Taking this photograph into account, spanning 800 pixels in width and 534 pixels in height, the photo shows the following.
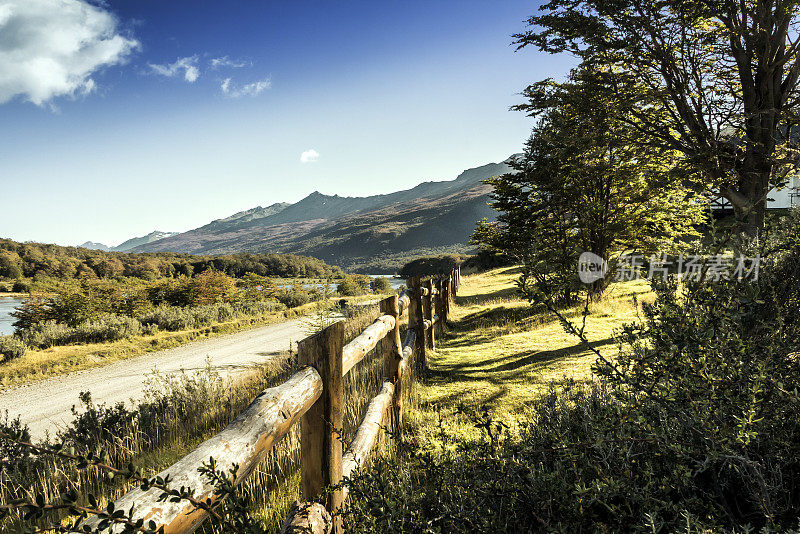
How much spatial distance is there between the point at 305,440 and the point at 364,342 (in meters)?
1.13

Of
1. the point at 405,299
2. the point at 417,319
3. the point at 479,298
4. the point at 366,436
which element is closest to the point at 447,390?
the point at 417,319

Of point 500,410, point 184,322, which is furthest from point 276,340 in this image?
point 500,410

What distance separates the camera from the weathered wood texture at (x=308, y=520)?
1.81m

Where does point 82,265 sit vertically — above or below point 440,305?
above

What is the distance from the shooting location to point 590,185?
13367mm

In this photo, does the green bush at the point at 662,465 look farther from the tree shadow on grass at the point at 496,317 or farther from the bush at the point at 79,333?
the bush at the point at 79,333

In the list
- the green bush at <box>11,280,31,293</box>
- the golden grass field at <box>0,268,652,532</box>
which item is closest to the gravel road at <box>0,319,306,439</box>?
the golden grass field at <box>0,268,652,532</box>

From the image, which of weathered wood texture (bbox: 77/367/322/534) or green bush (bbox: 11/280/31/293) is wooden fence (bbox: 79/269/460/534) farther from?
green bush (bbox: 11/280/31/293)

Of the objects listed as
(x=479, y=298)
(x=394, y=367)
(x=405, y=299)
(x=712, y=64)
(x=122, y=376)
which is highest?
(x=712, y=64)

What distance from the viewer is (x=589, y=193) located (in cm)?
1365

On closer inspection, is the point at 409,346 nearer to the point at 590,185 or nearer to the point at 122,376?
the point at 122,376

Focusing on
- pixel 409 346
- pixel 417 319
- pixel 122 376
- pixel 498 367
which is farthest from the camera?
pixel 122 376

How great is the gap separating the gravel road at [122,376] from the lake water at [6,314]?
8.34 meters

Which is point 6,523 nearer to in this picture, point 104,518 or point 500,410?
point 104,518
